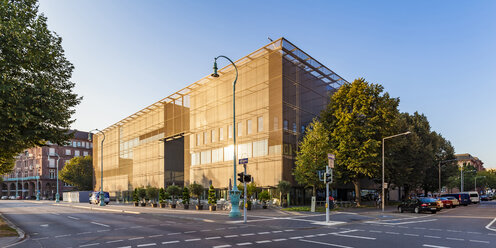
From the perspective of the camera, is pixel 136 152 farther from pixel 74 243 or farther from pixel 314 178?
pixel 74 243

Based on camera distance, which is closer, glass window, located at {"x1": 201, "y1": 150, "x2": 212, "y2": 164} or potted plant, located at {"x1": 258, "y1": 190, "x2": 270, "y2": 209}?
potted plant, located at {"x1": 258, "y1": 190, "x2": 270, "y2": 209}

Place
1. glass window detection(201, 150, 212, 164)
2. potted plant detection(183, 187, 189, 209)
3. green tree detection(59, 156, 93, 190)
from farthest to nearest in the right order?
1. green tree detection(59, 156, 93, 190)
2. glass window detection(201, 150, 212, 164)
3. potted plant detection(183, 187, 189, 209)

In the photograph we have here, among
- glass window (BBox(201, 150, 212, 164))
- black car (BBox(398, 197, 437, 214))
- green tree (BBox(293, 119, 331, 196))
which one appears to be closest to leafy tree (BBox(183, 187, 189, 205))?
glass window (BBox(201, 150, 212, 164))

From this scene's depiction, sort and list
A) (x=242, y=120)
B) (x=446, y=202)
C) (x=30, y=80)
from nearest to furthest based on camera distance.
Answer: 1. (x=30, y=80)
2. (x=242, y=120)
3. (x=446, y=202)

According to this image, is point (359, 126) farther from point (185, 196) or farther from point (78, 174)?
point (78, 174)

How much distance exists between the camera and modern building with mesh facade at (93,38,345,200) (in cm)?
3734

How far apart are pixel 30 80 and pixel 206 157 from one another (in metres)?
31.3

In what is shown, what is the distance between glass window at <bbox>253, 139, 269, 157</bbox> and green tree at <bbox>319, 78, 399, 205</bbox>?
7601mm

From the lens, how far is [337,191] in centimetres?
4822

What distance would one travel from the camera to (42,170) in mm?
113500

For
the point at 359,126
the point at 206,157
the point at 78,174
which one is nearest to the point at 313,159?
the point at 359,126

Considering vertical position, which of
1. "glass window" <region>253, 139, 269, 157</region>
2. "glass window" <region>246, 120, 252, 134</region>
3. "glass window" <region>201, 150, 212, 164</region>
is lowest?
"glass window" <region>201, 150, 212, 164</region>

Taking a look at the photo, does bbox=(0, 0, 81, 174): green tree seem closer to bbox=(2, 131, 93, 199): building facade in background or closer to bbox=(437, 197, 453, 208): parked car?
bbox=(437, 197, 453, 208): parked car

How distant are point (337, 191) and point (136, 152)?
40.0 meters
